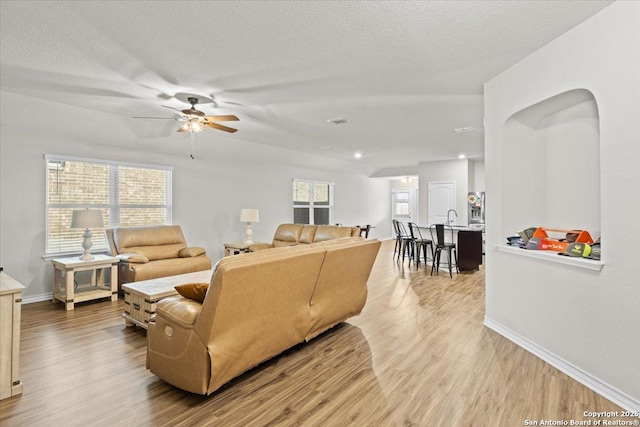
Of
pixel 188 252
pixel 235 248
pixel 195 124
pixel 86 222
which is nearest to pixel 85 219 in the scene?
pixel 86 222

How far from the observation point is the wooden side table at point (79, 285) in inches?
172

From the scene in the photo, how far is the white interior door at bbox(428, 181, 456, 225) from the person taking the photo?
9.48 metres

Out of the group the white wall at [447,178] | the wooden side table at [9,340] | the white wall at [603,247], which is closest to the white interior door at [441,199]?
the white wall at [447,178]

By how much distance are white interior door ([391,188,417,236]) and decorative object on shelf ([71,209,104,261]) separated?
10.5 meters

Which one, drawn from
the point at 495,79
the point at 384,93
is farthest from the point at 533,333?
the point at 384,93

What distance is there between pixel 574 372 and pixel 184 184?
640 cm

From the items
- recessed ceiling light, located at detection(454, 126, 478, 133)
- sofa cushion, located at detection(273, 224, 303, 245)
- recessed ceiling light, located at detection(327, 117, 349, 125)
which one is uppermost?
recessed ceiling light, located at detection(454, 126, 478, 133)

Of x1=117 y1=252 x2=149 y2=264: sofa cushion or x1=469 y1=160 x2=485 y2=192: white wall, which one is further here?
x1=469 y1=160 x2=485 y2=192: white wall

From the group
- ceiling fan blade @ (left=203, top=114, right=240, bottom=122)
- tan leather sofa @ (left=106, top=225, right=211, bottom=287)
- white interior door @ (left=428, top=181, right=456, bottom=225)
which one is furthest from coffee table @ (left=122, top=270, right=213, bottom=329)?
white interior door @ (left=428, top=181, right=456, bottom=225)

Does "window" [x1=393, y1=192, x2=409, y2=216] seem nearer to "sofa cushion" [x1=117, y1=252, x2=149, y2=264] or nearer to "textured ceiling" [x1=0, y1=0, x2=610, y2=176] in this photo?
"textured ceiling" [x1=0, y1=0, x2=610, y2=176]

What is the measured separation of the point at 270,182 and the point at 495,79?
568 centimetres

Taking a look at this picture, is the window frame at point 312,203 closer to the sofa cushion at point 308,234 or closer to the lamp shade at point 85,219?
the sofa cushion at point 308,234

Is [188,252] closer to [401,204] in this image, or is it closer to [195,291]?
[195,291]

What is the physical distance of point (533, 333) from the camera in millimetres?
3059
